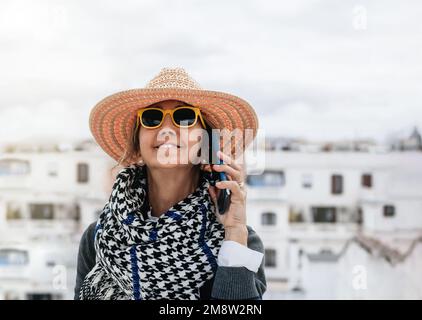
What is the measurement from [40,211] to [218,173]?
46.8 feet

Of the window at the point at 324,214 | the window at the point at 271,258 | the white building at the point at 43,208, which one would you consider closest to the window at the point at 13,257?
the white building at the point at 43,208

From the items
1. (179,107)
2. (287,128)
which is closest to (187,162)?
(179,107)

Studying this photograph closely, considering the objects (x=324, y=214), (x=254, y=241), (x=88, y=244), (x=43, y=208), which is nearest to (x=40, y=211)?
(x=43, y=208)

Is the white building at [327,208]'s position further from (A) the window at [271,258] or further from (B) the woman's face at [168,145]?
(B) the woman's face at [168,145]

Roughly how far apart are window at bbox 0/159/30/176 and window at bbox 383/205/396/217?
9293 mm

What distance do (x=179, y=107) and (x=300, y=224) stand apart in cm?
1386

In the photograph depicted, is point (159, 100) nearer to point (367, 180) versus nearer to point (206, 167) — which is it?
point (206, 167)

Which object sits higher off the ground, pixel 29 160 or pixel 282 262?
pixel 29 160

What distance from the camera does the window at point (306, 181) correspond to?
1391 centimetres

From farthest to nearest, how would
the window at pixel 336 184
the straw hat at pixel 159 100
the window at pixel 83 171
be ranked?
the window at pixel 336 184
the window at pixel 83 171
the straw hat at pixel 159 100

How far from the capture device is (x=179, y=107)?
42.4 inches

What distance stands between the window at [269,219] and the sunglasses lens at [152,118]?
12915 millimetres

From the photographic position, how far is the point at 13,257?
15.6 meters
